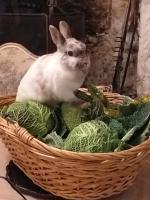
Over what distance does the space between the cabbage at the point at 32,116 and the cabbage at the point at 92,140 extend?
9cm

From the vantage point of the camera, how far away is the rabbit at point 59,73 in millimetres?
812

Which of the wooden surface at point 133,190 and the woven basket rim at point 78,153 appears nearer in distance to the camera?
the woven basket rim at point 78,153

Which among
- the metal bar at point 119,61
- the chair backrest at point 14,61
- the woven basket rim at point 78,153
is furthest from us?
the metal bar at point 119,61

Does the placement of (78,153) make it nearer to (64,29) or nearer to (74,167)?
(74,167)

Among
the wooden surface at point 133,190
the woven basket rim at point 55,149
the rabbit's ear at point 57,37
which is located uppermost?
the rabbit's ear at point 57,37

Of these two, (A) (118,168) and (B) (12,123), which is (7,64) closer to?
(B) (12,123)

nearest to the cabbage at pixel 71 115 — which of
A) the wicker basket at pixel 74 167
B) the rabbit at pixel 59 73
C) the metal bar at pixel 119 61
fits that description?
the rabbit at pixel 59 73

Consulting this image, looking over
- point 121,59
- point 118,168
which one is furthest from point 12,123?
point 121,59

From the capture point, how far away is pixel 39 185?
2.59 feet

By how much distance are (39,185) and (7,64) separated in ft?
2.24

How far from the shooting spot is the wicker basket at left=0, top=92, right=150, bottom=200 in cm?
68

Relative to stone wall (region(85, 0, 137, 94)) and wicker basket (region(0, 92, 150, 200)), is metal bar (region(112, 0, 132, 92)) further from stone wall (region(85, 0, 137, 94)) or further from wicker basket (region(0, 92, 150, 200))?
wicker basket (region(0, 92, 150, 200))

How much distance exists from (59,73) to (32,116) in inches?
4.3

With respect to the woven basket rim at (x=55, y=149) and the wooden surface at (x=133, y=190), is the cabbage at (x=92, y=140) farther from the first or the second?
the wooden surface at (x=133, y=190)
